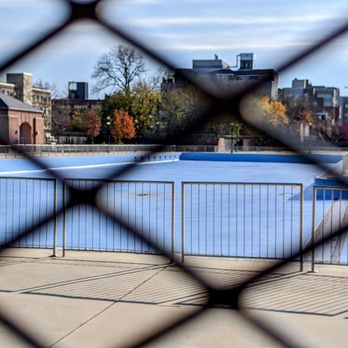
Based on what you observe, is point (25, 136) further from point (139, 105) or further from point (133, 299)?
point (133, 299)

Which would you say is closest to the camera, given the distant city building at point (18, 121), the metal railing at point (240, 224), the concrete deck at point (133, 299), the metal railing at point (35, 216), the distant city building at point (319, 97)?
the distant city building at point (319, 97)

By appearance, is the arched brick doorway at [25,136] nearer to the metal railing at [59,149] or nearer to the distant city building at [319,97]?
the metal railing at [59,149]

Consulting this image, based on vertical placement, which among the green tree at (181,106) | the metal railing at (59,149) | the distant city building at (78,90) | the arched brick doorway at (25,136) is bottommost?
the metal railing at (59,149)

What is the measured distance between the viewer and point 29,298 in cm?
178

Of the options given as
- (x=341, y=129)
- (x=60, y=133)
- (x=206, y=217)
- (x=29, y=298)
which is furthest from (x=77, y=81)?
(x=206, y=217)

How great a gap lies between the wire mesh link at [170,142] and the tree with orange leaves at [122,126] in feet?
0.06

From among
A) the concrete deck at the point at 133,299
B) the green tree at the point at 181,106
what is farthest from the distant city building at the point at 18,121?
the concrete deck at the point at 133,299

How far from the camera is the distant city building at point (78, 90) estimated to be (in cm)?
38

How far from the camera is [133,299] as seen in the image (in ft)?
5.94

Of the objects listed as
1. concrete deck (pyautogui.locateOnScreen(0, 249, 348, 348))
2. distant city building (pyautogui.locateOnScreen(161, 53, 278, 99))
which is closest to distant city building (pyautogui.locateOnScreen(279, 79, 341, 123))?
distant city building (pyautogui.locateOnScreen(161, 53, 278, 99))

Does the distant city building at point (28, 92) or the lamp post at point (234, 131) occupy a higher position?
the distant city building at point (28, 92)

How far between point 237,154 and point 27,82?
0.51 ft

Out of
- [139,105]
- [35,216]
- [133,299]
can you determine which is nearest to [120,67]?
[139,105]

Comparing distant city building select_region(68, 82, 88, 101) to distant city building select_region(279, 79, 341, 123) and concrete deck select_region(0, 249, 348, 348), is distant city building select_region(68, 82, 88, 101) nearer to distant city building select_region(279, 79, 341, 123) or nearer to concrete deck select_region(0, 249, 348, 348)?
distant city building select_region(279, 79, 341, 123)
